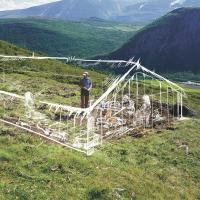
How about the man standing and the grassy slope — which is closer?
the grassy slope

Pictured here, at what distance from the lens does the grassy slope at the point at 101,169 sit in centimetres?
2977

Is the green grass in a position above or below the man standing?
below

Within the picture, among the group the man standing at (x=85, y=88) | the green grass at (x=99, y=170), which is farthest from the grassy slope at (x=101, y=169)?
the man standing at (x=85, y=88)

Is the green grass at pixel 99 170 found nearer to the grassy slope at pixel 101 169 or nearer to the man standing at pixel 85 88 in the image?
the grassy slope at pixel 101 169

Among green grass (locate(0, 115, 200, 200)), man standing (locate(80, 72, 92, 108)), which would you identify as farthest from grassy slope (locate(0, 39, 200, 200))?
man standing (locate(80, 72, 92, 108))

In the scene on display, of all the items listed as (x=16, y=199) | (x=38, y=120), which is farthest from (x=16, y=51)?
(x=16, y=199)

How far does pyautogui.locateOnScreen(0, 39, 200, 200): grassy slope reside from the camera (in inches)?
1172

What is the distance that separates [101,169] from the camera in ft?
109

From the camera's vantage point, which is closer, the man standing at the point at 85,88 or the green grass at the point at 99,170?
the green grass at the point at 99,170

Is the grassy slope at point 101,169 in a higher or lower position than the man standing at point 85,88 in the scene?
lower

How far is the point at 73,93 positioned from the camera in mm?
56938

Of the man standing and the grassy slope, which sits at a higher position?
the man standing

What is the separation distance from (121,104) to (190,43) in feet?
479

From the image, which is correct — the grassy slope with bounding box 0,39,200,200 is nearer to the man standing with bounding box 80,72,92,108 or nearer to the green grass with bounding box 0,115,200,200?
the green grass with bounding box 0,115,200,200
